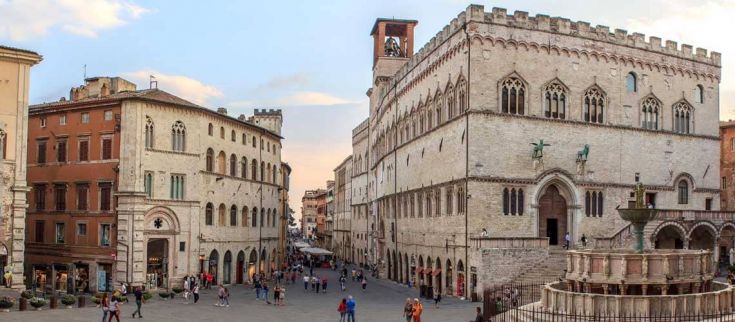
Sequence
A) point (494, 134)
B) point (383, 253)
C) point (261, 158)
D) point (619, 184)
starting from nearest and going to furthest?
1. point (494, 134)
2. point (619, 184)
3. point (261, 158)
4. point (383, 253)

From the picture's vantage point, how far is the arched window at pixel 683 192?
174 ft

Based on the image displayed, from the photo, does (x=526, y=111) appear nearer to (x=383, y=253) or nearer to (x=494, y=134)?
(x=494, y=134)

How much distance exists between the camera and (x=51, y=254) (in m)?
53.2

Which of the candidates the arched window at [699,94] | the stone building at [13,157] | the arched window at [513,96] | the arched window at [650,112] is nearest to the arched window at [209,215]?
the stone building at [13,157]

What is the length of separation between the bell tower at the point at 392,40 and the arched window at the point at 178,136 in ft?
87.1

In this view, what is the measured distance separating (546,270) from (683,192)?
15.9 meters

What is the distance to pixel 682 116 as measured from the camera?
5309cm

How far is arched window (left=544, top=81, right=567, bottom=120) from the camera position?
4775cm

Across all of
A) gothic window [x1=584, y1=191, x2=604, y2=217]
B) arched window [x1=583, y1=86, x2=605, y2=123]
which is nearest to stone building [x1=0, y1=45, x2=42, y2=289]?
gothic window [x1=584, y1=191, x2=604, y2=217]

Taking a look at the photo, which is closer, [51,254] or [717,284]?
[717,284]

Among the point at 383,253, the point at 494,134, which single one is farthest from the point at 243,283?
the point at 494,134

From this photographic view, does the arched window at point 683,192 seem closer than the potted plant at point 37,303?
No

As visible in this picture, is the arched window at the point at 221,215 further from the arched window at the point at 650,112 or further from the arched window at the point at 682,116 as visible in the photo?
the arched window at the point at 682,116

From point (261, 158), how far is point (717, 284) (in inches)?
1633
